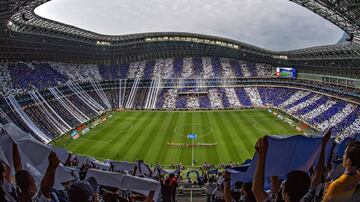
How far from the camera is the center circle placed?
55.0 metres

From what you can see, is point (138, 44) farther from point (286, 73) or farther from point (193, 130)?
point (193, 130)

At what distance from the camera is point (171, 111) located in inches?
3083

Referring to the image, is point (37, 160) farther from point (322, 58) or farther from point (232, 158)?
point (322, 58)

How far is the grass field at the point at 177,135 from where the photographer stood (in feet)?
143

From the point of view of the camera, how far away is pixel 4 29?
5125 centimetres

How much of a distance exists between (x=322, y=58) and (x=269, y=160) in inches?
2704

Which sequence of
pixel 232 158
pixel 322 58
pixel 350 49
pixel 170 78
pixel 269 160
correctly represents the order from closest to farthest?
pixel 269 160 → pixel 232 158 → pixel 350 49 → pixel 322 58 → pixel 170 78

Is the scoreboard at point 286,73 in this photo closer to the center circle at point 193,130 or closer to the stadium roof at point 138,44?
the stadium roof at point 138,44

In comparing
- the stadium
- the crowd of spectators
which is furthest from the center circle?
the crowd of spectators

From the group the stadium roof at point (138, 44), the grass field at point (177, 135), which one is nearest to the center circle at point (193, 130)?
the grass field at point (177, 135)

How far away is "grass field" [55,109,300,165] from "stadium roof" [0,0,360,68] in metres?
16.7

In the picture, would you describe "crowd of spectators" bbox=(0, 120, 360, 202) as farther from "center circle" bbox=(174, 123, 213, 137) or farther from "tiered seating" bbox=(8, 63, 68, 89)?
"tiered seating" bbox=(8, 63, 68, 89)

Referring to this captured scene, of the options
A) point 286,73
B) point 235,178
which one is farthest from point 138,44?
point 235,178

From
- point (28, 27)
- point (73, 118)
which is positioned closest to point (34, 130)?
point (73, 118)
